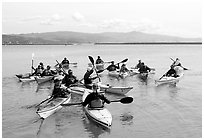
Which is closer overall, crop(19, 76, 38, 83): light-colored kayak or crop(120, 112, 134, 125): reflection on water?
crop(120, 112, 134, 125): reflection on water

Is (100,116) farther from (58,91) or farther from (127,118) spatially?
(58,91)

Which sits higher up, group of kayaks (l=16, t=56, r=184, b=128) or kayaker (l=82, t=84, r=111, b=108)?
kayaker (l=82, t=84, r=111, b=108)

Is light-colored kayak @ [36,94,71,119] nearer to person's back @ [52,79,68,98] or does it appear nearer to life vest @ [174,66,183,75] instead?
person's back @ [52,79,68,98]

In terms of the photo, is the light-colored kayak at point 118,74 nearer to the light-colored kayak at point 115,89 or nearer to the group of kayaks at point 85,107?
the group of kayaks at point 85,107

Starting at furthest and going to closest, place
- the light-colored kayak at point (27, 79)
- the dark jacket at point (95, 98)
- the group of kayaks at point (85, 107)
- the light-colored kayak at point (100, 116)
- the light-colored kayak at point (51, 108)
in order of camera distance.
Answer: the light-colored kayak at point (27, 79) < the light-colored kayak at point (51, 108) < the dark jacket at point (95, 98) < the group of kayaks at point (85, 107) < the light-colored kayak at point (100, 116)

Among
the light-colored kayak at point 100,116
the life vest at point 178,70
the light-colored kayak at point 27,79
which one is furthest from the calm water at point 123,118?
the life vest at point 178,70

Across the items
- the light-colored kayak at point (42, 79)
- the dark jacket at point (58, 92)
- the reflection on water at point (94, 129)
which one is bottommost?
the reflection on water at point (94, 129)

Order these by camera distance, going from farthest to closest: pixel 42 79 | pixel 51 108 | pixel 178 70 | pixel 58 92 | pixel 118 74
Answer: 1. pixel 118 74
2. pixel 178 70
3. pixel 42 79
4. pixel 58 92
5. pixel 51 108

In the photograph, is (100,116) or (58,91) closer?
(100,116)

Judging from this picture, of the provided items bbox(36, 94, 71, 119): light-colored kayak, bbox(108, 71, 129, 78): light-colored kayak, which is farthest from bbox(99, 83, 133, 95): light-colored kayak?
bbox(108, 71, 129, 78): light-colored kayak

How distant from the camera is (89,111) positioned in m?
12.0

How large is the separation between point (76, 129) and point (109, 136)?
1578mm

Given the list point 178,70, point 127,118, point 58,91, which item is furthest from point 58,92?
point 178,70

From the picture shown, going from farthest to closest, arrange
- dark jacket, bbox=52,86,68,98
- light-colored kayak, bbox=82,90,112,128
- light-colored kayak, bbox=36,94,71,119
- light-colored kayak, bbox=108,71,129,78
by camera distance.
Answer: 1. light-colored kayak, bbox=108,71,129,78
2. dark jacket, bbox=52,86,68,98
3. light-colored kayak, bbox=36,94,71,119
4. light-colored kayak, bbox=82,90,112,128
